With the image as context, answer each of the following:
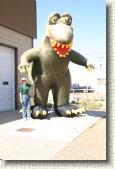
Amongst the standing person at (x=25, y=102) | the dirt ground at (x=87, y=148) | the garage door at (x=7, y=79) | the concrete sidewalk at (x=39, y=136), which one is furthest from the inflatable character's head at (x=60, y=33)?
the garage door at (x=7, y=79)

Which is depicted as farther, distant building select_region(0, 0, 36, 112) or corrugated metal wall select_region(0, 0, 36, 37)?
distant building select_region(0, 0, 36, 112)

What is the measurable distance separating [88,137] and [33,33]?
27.3 ft

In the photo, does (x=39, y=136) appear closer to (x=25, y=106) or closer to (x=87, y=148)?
(x=87, y=148)

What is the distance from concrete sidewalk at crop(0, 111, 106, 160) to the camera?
595 cm

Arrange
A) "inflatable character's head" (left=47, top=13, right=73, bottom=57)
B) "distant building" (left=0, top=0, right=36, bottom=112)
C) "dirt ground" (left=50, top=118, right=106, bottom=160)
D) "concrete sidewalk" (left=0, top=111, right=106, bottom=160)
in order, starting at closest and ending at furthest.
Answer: "dirt ground" (left=50, top=118, right=106, bottom=160) < "concrete sidewalk" (left=0, top=111, right=106, bottom=160) < "inflatable character's head" (left=47, top=13, right=73, bottom=57) < "distant building" (left=0, top=0, right=36, bottom=112)

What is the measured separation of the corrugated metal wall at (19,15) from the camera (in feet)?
40.7

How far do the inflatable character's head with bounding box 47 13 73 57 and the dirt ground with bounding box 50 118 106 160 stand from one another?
8.13ft

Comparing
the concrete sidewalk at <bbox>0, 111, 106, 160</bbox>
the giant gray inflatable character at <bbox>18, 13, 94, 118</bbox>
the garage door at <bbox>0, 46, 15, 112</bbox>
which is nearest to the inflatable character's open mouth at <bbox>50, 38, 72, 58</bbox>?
the giant gray inflatable character at <bbox>18, 13, 94, 118</bbox>

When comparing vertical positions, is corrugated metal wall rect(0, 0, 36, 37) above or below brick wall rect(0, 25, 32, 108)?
above

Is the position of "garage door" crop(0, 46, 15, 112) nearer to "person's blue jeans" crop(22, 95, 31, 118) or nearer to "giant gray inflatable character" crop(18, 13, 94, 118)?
"giant gray inflatable character" crop(18, 13, 94, 118)

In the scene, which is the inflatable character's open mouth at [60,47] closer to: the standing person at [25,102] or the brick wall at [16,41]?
the standing person at [25,102]

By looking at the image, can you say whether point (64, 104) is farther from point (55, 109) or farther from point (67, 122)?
point (67, 122)

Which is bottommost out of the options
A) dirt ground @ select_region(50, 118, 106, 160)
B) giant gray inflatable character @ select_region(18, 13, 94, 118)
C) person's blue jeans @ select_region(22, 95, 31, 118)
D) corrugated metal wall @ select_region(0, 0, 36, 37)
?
dirt ground @ select_region(50, 118, 106, 160)

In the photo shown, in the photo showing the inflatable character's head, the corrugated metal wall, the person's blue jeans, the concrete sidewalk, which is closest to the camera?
the concrete sidewalk
